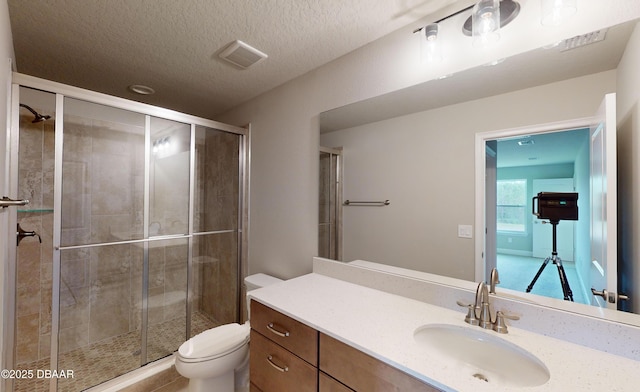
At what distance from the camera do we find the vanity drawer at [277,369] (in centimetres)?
106

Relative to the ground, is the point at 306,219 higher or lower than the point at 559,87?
lower

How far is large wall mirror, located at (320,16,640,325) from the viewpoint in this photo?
3.23ft

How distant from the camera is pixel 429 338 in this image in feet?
3.40

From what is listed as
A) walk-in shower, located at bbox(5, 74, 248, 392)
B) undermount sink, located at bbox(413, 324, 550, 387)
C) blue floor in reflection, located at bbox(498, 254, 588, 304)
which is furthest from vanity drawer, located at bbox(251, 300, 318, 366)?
walk-in shower, located at bbox(5, 74, 248, 392)

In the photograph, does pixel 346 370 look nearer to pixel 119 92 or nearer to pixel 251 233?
pixel 251 233

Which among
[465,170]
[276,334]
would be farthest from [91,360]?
[465,170]

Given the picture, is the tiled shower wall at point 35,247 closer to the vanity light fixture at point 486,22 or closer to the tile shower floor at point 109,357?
the tile shower floor at point 109,357

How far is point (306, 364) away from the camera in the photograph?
106 cm

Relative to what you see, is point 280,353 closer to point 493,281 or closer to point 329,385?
point 329,385

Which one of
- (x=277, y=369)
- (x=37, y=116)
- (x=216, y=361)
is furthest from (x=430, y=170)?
(x=37, y=116)

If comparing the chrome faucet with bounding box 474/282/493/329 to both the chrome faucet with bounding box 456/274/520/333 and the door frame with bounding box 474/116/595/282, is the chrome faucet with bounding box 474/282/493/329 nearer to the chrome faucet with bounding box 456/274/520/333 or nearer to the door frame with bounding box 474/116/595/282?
the chrome faucet with bounding box 456/274/520/333

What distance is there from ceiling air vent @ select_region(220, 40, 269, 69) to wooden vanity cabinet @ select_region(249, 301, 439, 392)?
1508 millimetres

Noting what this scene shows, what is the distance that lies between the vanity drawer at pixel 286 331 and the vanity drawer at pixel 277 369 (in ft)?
0.10

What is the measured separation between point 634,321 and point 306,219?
5.19ft
